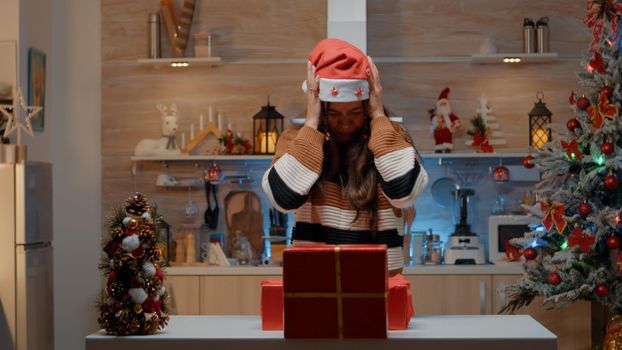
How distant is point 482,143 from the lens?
573 cm

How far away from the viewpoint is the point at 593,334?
5.15 metres

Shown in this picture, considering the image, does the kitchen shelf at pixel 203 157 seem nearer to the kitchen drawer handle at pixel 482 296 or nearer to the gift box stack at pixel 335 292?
the kitchen drawer handle at pixel 482 296

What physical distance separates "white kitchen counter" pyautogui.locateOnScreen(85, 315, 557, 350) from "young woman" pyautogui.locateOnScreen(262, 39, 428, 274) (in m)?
0.38

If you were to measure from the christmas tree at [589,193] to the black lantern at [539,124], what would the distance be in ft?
3.19

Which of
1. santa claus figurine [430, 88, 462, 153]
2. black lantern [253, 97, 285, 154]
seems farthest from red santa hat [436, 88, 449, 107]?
black lantern [253, 97, 285, 154]

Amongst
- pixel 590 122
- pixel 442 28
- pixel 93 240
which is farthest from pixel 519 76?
pixel 93 240

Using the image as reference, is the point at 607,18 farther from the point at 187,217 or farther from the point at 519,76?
the point at 187,217

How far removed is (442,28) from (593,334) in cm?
196

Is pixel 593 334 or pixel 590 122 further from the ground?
pixel 590 122

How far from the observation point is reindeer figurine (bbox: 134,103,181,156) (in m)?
5.83

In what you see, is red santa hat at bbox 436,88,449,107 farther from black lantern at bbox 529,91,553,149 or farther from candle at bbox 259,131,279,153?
candle at bbox 259,131,279,153

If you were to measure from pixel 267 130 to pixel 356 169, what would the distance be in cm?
311

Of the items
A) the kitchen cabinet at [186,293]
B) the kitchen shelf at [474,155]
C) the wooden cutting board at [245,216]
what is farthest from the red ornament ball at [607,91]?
the kitchen cabinet at [186,293]

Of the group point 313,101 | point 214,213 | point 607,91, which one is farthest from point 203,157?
point 313,101
